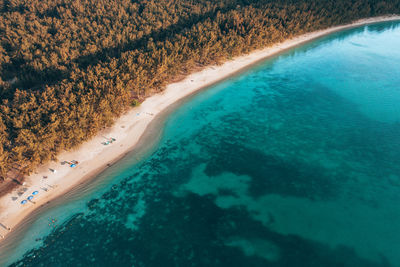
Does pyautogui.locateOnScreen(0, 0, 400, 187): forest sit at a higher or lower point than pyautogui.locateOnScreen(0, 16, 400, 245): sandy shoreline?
higher

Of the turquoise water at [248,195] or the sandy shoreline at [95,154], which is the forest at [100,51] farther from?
the turquoise water at [248,195]

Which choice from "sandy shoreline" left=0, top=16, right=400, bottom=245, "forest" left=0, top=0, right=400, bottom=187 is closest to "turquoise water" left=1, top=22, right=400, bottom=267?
"sandy shoreline" left=0, top=16, right=400, bottom=245

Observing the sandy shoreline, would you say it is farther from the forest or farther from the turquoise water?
the turquoise water

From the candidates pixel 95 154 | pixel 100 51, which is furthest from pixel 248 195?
pixel 100 51

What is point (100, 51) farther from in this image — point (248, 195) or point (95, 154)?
point (248, 195)

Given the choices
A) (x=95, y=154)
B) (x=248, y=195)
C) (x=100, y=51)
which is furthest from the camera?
(x=100, y=51)

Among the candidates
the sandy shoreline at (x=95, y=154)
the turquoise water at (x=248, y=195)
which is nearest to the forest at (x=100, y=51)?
the sandy shoreline at (x=95, y=154)
